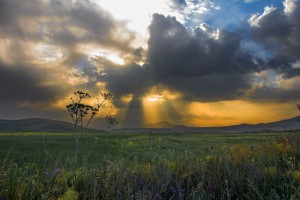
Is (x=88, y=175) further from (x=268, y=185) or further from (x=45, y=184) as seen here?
(x=268, y=185)

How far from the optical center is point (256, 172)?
6.54m

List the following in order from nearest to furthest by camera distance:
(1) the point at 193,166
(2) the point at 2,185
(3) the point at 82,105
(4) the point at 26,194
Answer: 1. (4) the point at 26,194
2. (2) the point at 2,185
3. (1) the point at 193,166
4. (3) the point at 82,105

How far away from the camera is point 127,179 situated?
6.72 metres

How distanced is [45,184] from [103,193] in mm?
1365

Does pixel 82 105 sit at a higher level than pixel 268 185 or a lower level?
higher

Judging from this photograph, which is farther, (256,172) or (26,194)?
(256,172)

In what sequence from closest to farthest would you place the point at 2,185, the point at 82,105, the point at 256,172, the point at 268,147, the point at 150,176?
1. the point at 2,185
2. the point at 256,172
3. the point at 150,176
4. the point at 82,105
5. the point at 268,147

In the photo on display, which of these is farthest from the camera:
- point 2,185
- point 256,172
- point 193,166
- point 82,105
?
point 82,105

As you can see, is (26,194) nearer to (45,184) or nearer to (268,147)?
(45,184)

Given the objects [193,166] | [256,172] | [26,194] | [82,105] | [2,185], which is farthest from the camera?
[82,105]

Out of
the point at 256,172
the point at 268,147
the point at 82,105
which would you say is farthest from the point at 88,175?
the point at 268,147

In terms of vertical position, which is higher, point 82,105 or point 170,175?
point 82,105

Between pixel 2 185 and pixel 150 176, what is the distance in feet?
Result: 9.07

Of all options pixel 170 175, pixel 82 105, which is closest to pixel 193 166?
pixel 170 175
